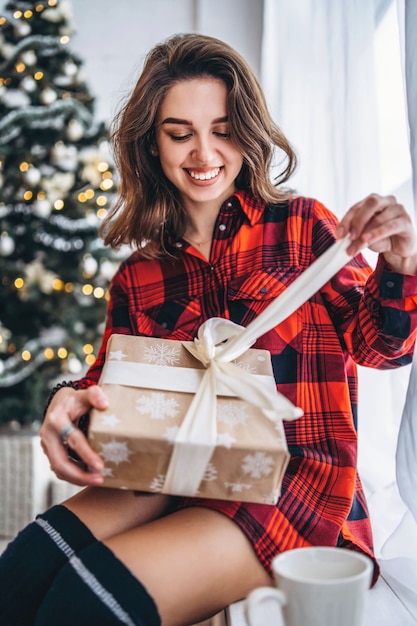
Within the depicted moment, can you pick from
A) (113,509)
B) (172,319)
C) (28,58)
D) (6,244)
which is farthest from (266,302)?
(28,58)

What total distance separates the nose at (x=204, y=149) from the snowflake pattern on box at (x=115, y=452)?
583 millimetres

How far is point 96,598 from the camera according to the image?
2.40 feet

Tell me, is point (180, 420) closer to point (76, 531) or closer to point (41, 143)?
point (76, 531)

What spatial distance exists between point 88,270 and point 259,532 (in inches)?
73.2

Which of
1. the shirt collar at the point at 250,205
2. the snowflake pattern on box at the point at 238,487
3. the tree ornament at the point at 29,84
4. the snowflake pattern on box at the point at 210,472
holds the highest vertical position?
the tree ornament at the point at 29,84

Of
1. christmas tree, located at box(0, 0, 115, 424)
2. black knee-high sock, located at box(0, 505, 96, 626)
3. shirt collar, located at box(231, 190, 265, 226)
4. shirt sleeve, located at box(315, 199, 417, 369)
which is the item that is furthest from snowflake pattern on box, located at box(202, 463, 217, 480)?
christmas tree, located at box(0, 0, 115, 424)

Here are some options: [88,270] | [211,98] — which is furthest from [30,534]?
[88,270]

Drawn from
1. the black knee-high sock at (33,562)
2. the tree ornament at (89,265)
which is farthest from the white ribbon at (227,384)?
the tree ornament at (89,265)

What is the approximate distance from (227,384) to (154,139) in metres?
0.69

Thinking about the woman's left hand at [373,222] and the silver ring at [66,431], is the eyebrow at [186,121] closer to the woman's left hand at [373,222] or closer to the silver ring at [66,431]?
the woman's left hand at [373,222]

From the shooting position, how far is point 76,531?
0.88 m

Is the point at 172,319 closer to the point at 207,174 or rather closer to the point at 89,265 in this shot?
the point at 207,174

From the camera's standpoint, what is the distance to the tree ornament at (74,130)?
103 inches

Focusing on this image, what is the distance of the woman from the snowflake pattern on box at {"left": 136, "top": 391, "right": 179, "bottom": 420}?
0.05m
